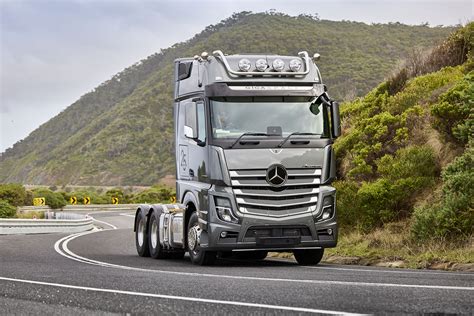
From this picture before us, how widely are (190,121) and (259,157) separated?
5.63 feet

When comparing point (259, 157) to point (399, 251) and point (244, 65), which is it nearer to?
point (244, 65)

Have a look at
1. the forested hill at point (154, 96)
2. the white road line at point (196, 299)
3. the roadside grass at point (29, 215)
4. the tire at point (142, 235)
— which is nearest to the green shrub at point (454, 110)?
the tire at point (142, 235)

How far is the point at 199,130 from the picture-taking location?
50.9 feet

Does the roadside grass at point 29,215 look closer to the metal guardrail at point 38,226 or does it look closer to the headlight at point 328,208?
the metal guardrail at point 38,226

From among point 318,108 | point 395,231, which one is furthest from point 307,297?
point 395,231

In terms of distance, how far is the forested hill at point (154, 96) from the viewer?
333ft

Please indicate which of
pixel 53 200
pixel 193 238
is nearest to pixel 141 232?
pixel 193 238

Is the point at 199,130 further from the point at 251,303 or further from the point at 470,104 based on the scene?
the point at 251,303

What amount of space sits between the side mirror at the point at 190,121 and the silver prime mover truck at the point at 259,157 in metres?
0.02

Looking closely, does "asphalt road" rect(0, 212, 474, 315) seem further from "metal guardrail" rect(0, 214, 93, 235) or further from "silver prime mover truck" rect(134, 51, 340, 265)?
"metal guardrail" rect(0, 214, 93, 235)

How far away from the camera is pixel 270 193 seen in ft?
48.8

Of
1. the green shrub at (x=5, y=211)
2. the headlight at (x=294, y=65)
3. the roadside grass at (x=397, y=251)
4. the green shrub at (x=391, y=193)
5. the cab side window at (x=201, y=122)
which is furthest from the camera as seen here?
the green shrub at (x=5, y=211)

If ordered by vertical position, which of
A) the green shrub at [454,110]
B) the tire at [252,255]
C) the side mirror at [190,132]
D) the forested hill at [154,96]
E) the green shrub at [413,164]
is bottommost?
the tire at [252,255]

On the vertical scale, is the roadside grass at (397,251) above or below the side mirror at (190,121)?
below
